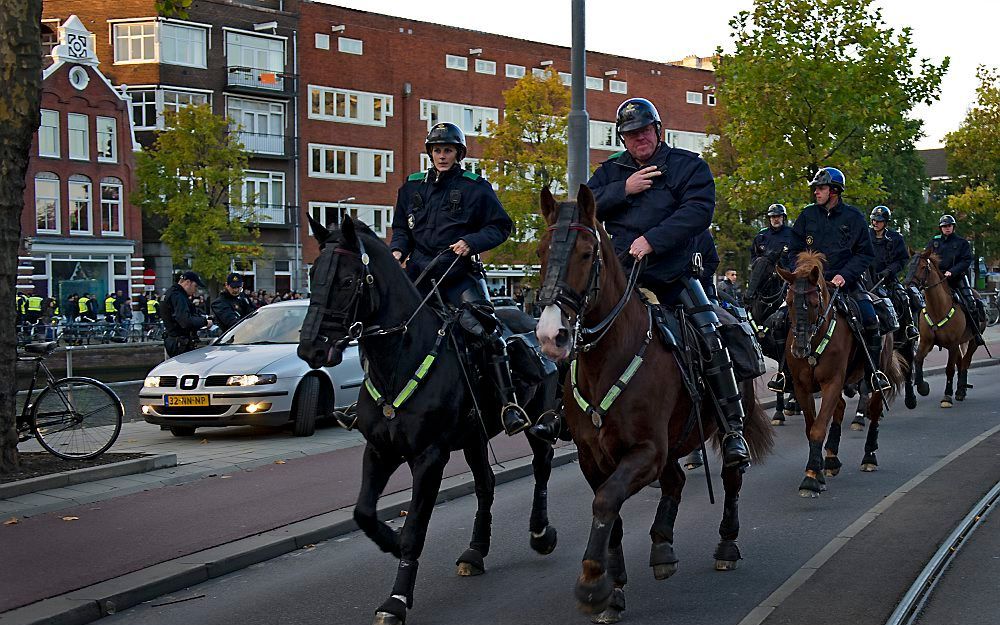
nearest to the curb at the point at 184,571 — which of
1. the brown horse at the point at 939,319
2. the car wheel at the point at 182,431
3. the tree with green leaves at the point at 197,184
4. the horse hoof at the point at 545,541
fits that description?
the horse hoof at the point at 545,541

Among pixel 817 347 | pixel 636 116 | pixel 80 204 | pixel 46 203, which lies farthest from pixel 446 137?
pixel 80 204

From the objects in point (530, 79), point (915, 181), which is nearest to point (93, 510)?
point (530, 79)

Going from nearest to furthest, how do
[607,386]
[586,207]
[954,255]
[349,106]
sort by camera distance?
[586,207], [607,386], [954,255], [349,106]

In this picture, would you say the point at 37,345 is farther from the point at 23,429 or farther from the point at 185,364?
the point at 185,364

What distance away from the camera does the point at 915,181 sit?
78625 mm

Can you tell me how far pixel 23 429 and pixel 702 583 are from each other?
7.19 meters

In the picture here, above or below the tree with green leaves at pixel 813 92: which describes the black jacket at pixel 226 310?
below

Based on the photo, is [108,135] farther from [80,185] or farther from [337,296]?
[337,296]

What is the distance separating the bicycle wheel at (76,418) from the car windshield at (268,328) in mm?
3587

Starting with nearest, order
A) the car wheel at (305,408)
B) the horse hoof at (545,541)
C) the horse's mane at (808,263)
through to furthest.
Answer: the horse hoof at (545,541) < the horse's mane at (808,263) < the car wheel at (305,408)

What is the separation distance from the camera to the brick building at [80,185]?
5075 cm

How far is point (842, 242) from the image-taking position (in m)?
11.9

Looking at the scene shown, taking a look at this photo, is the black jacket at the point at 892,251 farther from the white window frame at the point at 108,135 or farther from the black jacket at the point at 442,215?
the white window frame at the point at 108,135

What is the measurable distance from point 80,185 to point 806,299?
46.7 meters
